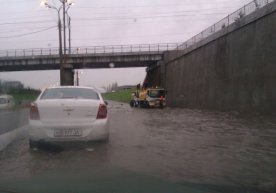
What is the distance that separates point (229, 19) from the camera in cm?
3959

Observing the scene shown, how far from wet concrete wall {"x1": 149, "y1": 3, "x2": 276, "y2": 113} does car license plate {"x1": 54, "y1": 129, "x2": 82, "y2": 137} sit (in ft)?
59.5

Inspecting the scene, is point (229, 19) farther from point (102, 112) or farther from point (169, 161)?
point (169, 161)

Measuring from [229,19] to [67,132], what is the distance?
31241 millimetres

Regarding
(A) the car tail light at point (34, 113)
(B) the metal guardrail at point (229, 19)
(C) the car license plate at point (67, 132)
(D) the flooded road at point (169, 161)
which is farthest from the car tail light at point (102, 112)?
→ (B) the metal guardrail at point (229, 19)

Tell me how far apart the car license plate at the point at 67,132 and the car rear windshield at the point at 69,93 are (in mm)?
1112

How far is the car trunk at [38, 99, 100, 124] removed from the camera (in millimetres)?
10570

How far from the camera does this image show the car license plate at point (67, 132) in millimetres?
10516

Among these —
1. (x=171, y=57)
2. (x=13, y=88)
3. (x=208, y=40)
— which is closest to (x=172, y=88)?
(x=171, y=57)

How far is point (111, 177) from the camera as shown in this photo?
24.3 feet

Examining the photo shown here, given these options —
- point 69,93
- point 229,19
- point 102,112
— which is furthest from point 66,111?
point 229,19

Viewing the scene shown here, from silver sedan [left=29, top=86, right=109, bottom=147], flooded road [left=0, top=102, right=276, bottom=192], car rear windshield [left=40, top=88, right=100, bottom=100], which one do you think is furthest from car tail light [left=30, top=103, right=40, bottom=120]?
flooded road [left=0, top=102, right=276, bottom=192]

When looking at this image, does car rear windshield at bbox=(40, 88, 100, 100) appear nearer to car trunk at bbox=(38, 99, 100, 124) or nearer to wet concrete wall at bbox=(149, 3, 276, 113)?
car trunk at bbox=(38, 99, 100, 124)

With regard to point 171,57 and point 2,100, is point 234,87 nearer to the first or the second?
point 2,100

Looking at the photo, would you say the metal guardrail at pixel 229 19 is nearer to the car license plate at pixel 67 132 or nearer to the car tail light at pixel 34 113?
the car license plate at pixel 67 132
